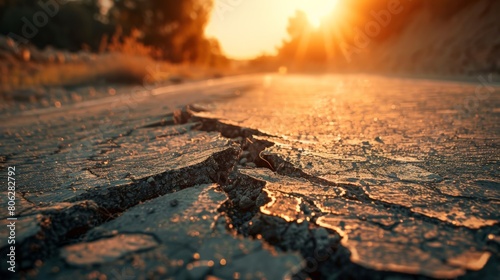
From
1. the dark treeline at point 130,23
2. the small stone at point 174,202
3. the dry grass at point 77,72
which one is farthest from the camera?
the dark treeline at point 130,23

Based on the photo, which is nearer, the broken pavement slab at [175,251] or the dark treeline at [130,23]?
the broken pavement slab at [175,251]

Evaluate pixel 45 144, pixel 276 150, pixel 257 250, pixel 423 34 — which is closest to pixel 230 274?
pixel 257 250

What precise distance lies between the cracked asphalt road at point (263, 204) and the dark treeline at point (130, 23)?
1860cm

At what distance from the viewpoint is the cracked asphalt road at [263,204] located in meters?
0.73

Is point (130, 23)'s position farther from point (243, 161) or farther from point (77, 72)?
point (243, 161)

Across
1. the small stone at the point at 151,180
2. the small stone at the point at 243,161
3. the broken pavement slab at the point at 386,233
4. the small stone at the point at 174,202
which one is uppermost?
the broken pavement slab at the point at 386,233

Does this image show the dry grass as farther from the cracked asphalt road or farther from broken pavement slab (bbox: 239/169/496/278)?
broken pavement slab (bbox: 239/169/496/278)

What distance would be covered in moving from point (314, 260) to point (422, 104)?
2.87m

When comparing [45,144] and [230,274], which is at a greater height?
[230,274]

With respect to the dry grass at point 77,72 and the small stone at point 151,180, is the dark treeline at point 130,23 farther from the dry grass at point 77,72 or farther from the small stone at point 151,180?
the small stone at point 151,180

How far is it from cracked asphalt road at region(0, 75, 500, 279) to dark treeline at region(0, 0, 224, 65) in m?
18.6

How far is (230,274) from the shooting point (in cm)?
69

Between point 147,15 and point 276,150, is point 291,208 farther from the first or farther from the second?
point 147,15

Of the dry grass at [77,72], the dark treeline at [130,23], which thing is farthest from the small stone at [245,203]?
the dark treeline at [130,23]
